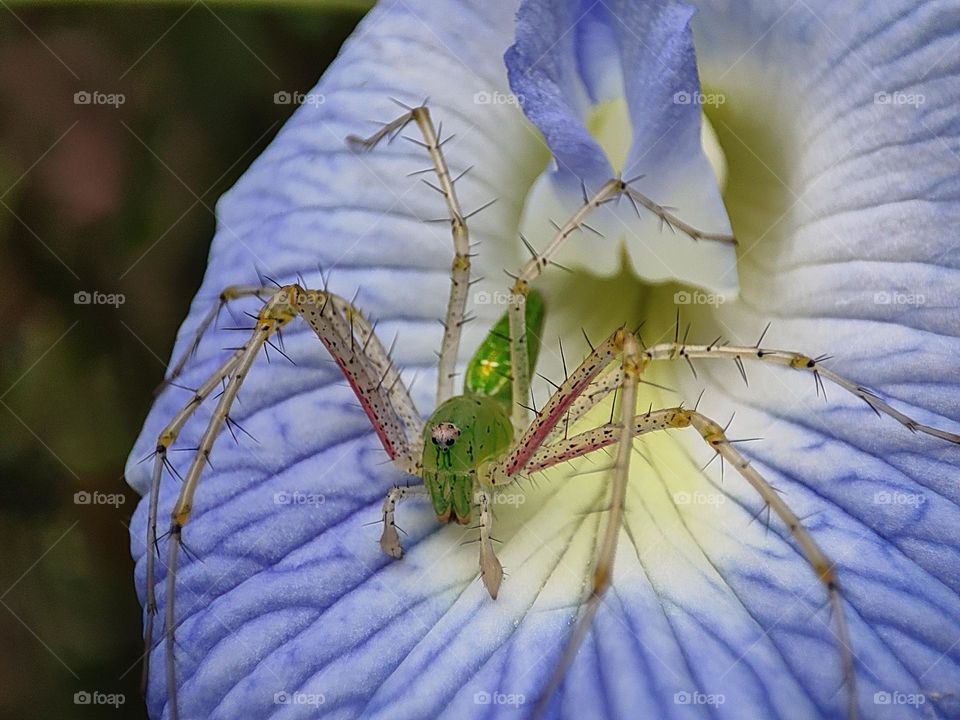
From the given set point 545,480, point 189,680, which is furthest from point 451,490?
point 189,680

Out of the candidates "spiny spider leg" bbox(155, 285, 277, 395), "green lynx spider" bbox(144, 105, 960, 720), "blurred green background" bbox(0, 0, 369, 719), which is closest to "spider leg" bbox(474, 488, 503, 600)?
"green lynx spider" bbox(144, 105, 960, 720)

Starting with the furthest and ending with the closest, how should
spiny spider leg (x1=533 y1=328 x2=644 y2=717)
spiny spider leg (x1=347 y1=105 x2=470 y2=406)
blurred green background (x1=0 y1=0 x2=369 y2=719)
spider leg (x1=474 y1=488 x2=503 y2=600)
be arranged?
blurred green background (x1=0 y1=0 x2=369 y2=719), spiny spider leg (x1=347 y1=105 x2=470 y2=406), spider leg (x1=474 y1=488 x2=503 y2=600), spiny spider leg (x1=533 y1=328 x2=644 y2=717)

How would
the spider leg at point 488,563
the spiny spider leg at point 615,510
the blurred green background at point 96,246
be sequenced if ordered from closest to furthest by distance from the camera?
the spiny spider leg at point 615,510 → the spider leg at point 488,563 → the blurred green background at point 96,246

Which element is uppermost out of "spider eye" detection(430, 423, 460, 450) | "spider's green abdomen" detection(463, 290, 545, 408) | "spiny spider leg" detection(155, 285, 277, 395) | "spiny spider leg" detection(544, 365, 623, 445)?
"spiny spider leg" detection(155, 285, 277, 395)

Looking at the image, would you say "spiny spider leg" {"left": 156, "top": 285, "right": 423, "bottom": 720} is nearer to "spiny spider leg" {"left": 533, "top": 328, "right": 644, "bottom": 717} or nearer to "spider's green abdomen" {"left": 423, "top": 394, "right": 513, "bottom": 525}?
"spider's green abdomen" {"left": 423, "top": 394, "right": 513, "bottom": 525}

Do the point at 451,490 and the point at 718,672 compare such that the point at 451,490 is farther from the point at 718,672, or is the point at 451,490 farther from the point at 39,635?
the point at 39,635

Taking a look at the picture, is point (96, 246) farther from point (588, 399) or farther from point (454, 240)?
point (588, 399)

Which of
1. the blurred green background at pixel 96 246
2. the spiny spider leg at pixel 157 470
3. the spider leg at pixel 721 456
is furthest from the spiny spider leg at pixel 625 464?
the blurred green background at pixel 96 246

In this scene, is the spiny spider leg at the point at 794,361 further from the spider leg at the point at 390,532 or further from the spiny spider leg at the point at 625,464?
the spider leg at the point at 390,532
